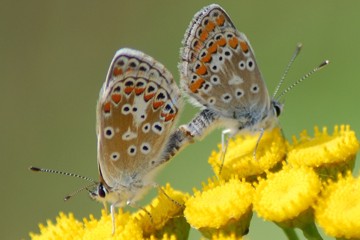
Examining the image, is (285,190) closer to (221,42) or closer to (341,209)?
(341,209)

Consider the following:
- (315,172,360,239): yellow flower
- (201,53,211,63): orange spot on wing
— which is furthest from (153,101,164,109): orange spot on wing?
(315,172,360,239): yellow flower

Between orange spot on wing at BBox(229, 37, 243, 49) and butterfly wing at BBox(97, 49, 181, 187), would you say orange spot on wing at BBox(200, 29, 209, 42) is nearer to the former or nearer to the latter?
orange spot on wing at BBox(229, 37, 243, 49)

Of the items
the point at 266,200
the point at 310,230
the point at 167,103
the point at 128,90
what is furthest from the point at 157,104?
the point at 310,230

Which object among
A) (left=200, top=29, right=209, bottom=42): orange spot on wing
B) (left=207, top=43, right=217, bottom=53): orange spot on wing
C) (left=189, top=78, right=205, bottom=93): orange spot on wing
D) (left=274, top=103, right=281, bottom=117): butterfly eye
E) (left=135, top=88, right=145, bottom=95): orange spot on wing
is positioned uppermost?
(left=200, top=29, right=209, bottom=42): orange spot on wing

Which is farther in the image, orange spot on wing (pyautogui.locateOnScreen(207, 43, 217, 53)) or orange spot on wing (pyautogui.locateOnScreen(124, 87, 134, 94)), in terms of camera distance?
orange spot on wing (pyautogui.locateOnScreen(207, 43, 217, 53))

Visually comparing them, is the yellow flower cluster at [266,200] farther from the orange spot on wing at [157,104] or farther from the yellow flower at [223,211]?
the orange spot on wing at [157,104]

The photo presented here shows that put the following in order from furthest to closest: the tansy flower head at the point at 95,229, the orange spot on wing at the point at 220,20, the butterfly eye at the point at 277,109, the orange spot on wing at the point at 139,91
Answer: the butterfly eye at the point at 277,109
the orange spot on wing at the point at 220,20
the orange spot on wing at the point at 139,91
the tansy flower head at the point at 95,229

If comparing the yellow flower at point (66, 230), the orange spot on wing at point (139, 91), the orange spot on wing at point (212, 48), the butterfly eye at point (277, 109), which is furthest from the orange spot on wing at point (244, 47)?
the yellow flower at point (66, 230)
